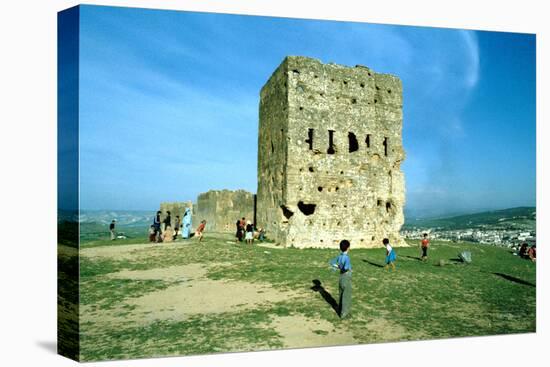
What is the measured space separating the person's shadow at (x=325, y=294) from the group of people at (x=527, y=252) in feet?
22.5

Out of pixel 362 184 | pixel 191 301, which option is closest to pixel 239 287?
pixel 191 301

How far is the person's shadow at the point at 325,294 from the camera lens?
937 centimetres

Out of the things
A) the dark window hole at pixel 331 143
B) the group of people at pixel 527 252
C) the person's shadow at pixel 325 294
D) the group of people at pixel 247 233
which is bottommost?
the person's shadow at pixel 325 294

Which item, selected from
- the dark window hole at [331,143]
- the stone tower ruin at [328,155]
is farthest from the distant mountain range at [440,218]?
the dark window hole at [331,143]

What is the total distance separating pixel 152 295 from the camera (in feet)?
29.3

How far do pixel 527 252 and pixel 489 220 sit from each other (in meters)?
1.48

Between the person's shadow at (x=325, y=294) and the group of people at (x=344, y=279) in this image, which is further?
the person's shadow at (x=325, y=294)

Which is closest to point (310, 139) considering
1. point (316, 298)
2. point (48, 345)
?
point (316, 298)

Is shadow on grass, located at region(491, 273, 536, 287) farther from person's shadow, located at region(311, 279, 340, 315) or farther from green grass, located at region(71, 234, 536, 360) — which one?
person's shadow, located at region(311, 279, 340, 315)

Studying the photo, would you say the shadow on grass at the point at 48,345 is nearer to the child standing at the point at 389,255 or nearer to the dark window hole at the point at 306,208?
the child standing at the point at 389,255

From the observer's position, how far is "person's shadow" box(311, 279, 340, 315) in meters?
9.37

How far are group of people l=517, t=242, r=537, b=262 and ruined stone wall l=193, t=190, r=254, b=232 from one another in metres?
11.7

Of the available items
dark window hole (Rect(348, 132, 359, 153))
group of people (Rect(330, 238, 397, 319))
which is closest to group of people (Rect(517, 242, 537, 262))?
dark window hole (Rect(348, 132, 359, 153))

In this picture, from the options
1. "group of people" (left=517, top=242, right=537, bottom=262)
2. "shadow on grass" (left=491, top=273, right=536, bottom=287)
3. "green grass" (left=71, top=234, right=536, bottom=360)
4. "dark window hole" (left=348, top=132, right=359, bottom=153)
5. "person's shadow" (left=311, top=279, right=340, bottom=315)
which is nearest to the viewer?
"green grass" (left=71, top=234, right=536, bottom=360)
